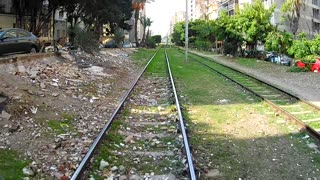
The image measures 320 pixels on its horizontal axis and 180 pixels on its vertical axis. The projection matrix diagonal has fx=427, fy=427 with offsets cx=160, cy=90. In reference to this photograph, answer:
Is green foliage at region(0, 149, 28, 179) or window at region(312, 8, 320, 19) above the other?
window at region(312, 8, 320, 19)

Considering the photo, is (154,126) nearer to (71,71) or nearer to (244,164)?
(244,164)

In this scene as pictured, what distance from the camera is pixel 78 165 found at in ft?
22.3

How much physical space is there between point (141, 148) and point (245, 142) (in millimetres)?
2124

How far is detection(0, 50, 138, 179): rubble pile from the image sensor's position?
7.45m

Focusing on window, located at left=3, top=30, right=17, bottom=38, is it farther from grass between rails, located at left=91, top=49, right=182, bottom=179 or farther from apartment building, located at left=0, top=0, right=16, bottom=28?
apartment building, located at left=0, top=0, right=16, bottom=28

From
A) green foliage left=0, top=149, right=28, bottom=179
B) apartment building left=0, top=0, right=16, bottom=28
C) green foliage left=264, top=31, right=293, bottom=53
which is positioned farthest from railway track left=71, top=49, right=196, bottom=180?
apartment building left=0, top=0, right=16, bottom=28

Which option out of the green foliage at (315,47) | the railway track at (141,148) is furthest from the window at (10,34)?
the green foliage at (315,47)

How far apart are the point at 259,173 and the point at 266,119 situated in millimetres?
4191

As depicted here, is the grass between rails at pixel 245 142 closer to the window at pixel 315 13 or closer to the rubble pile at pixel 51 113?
the rubble pile at pixel 51 113

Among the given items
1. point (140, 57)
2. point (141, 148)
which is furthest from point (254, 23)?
point (141, 148)

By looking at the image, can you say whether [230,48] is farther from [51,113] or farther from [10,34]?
[51,113]

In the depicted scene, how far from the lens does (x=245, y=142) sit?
8578mm

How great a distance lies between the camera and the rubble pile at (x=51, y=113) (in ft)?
24.4

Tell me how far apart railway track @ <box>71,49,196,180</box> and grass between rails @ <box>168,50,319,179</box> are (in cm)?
37
